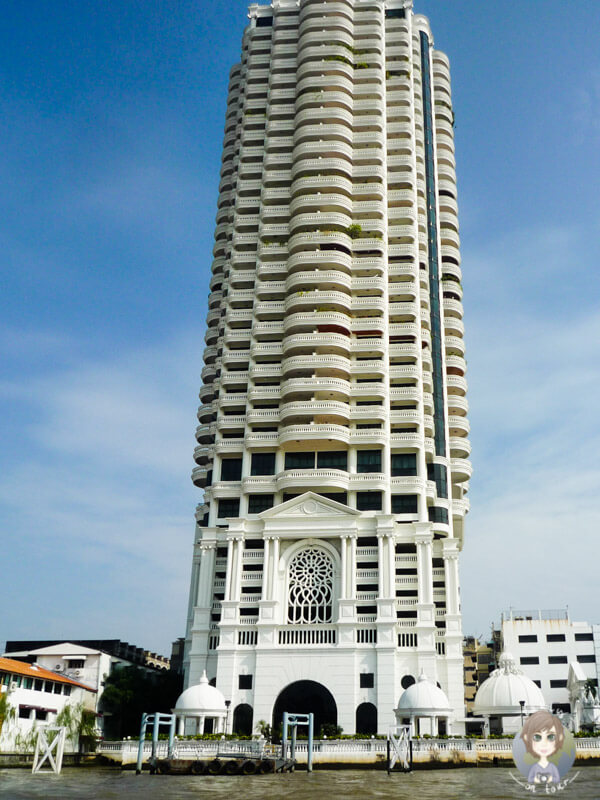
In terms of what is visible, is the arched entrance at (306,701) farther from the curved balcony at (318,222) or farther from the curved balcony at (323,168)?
the curved balcony at (323,168)

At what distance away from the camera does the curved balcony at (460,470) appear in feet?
272

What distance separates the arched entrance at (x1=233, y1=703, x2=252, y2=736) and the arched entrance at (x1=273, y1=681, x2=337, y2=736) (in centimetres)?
204

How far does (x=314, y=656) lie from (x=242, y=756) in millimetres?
20499

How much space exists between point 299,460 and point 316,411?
5.02 meters

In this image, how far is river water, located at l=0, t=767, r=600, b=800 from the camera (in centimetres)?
2891

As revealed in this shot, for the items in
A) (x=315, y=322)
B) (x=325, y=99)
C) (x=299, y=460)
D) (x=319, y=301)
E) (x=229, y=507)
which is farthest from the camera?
(x=325, y=99)

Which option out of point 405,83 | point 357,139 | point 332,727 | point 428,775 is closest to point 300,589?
point 332,727

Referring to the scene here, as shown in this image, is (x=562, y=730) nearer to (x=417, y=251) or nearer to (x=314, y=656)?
(x=314, y=656)

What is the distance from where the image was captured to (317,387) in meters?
75.9

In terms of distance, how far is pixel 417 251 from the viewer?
85.6 metres

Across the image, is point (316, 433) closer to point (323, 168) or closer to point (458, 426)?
point (458, 426)

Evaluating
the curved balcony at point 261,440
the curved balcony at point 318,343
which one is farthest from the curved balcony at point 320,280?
the curved balcony at point 261,440

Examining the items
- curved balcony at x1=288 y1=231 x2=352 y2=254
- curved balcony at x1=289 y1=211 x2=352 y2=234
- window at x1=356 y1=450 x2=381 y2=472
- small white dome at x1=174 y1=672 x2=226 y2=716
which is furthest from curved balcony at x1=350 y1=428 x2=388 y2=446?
small white dome at x1=174 y1=672 x2=226 y2=716

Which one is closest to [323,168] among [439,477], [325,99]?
[325,99]
